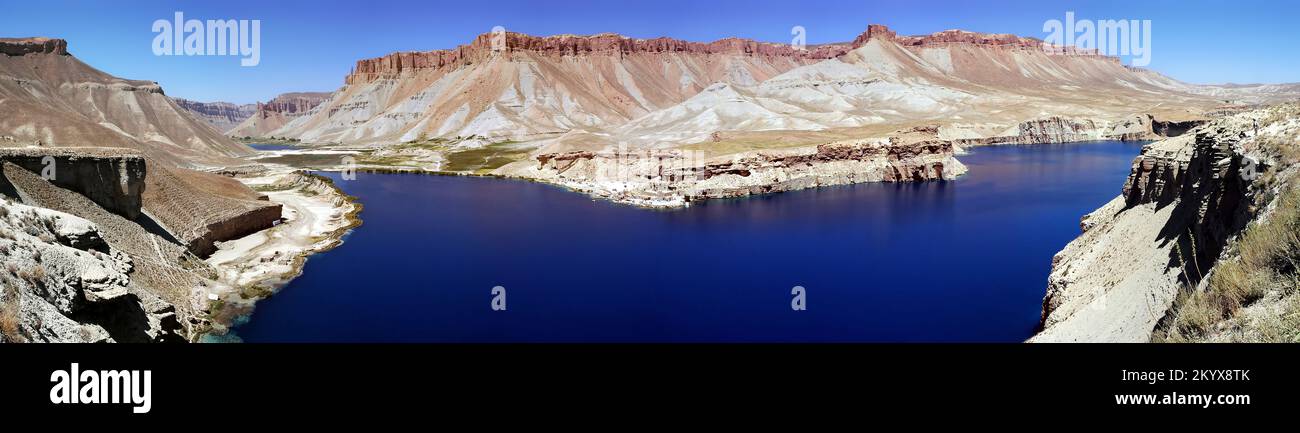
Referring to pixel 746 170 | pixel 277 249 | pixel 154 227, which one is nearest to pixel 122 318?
pixel 154 227

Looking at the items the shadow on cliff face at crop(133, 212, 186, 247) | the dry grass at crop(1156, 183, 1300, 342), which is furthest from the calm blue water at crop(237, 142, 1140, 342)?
the dry grass at crop(1156, 183, 1300, 342)

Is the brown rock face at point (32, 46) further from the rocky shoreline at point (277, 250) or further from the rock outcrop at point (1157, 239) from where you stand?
the rock outcrop at point (1157, 239)

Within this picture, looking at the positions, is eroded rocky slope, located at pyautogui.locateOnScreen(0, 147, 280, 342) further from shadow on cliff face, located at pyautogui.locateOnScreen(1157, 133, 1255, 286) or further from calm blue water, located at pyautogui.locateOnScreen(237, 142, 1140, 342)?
shadow on cliff face, located at pyautogui.locateOnScreen(1157, 133, 1255, 286)

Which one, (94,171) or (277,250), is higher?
(94,171)

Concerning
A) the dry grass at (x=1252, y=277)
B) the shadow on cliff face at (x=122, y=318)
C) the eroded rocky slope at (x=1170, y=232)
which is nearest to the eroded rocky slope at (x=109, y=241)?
the shadow on cliff face at (x=122, y=318)

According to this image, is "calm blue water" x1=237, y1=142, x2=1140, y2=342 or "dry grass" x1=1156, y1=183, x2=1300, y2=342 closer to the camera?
"dry grass" x1=1156, y1=183, x2=1300, y2=342

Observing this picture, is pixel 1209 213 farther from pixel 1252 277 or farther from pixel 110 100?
pixel 110 100

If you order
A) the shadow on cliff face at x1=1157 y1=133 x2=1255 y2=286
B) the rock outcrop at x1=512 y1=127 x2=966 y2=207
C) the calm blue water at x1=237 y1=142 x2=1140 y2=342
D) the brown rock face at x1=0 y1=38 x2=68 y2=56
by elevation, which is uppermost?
the brown rock face at x1=0 y1=38 x2=68 y2=56

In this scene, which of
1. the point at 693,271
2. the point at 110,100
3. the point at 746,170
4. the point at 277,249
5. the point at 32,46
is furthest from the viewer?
the point at 110,100
